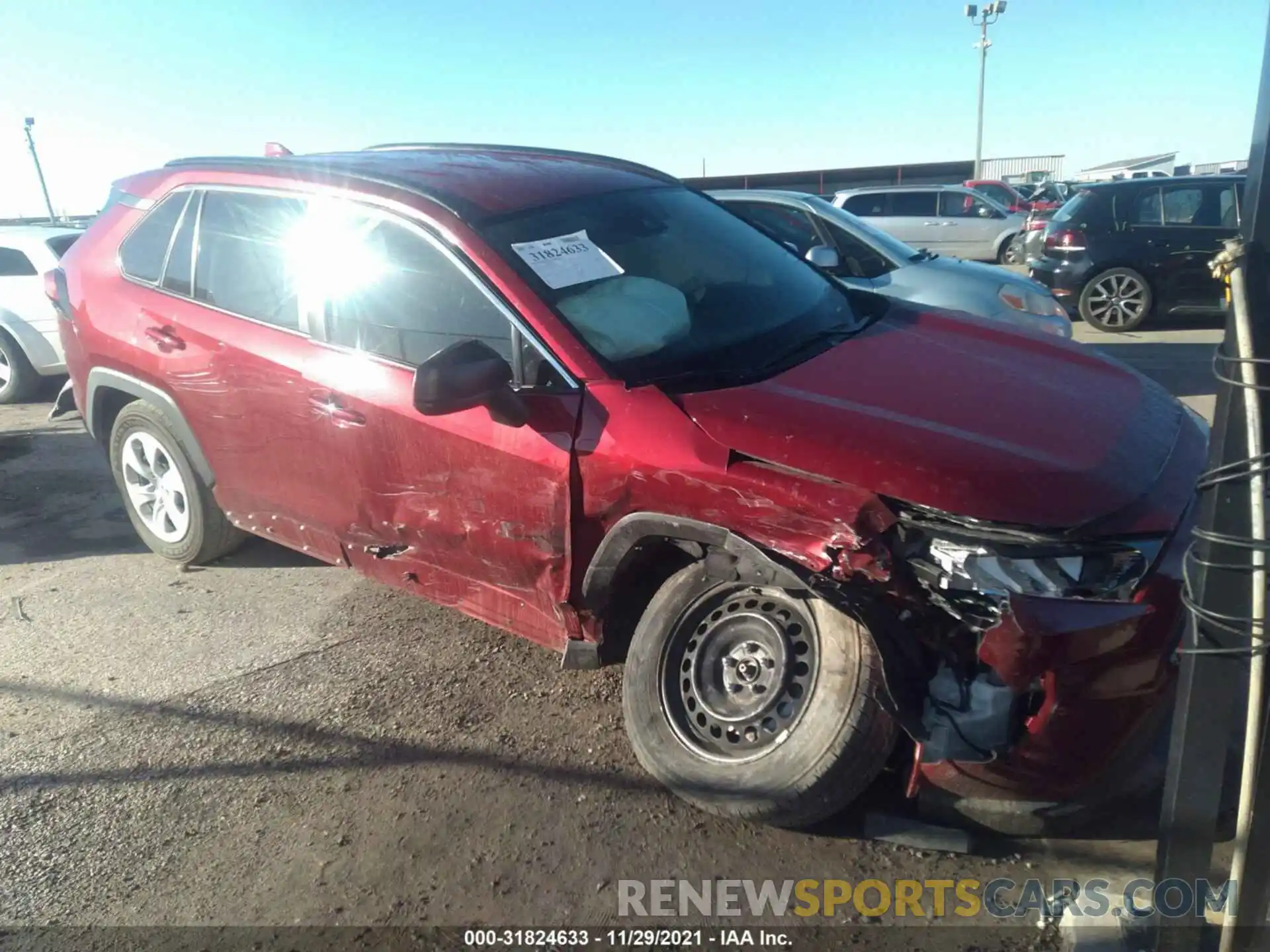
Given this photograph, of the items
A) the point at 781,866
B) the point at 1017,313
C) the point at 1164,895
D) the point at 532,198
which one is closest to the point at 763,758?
the point at 781,866

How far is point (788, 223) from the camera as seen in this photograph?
7.31 meters

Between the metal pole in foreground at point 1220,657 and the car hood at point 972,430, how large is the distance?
60 centimetres

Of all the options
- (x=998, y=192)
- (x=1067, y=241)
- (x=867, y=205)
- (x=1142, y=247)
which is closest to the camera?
(x=1142, y=247)

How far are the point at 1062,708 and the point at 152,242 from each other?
4197mm

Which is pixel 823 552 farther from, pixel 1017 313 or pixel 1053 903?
pixel 1017 313

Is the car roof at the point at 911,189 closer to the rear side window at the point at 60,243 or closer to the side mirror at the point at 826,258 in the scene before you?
the side mirror at the point at 826,258

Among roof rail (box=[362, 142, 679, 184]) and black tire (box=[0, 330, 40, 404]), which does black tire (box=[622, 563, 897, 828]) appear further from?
black tire (box=[0, 330, 40, 404])

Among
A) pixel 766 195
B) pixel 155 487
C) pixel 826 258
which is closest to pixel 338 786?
pixel 155 487

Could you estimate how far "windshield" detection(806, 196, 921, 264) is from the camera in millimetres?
6836

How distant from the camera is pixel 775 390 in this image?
109 inches

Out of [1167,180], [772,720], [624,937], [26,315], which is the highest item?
[1167,180]

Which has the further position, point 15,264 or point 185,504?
point 15,264

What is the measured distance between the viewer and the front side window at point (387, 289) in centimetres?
312

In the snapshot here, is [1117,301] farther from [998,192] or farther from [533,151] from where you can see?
[998,192]
